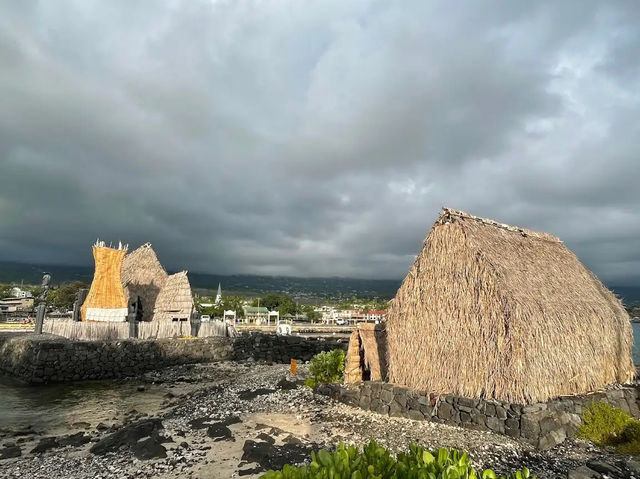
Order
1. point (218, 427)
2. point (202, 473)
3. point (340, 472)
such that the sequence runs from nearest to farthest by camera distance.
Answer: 1. point (340, 472)
2. point (202, 473)
3. point (218, 427)

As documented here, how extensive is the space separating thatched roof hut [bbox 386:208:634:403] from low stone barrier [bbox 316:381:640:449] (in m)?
0.34

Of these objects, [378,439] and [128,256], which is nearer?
[378,439]

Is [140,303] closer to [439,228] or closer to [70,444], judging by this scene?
[70,444]

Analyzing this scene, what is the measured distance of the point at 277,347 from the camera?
3005 cm

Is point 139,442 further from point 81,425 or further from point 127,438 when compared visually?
point 81,425

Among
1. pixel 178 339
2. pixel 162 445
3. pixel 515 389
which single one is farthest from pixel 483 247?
pixel 178 339

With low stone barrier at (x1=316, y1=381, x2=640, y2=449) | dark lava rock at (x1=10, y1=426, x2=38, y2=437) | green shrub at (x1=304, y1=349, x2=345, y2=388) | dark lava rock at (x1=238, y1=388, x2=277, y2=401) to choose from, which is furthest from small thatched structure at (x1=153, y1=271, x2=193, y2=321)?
low stone barrier at (x1=316, y1=381, x2=640, y2=449)

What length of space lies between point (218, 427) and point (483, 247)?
30.3 ft

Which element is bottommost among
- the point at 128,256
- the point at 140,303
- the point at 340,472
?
the point at 340,472

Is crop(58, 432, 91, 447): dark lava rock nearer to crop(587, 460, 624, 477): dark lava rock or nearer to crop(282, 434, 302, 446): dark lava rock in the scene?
crop(282, 434, 302, 446): dark lava rock

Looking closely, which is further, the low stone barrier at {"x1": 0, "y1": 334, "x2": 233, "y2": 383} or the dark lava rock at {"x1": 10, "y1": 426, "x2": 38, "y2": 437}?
the low stone barrier at {"x1": 0, "y1": 334, "x2": 233, "y2": 383}

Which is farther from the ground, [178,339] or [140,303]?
[140,303]

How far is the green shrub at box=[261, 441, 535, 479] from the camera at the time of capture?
3.45 meters

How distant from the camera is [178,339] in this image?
28.2 metres
